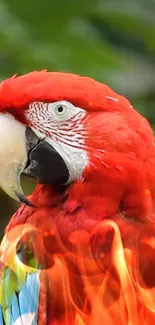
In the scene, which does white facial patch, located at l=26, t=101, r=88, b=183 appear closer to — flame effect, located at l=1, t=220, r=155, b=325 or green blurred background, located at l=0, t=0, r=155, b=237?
flame effect, located at l=1, t=220, r=155, b=325

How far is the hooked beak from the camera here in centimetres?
91

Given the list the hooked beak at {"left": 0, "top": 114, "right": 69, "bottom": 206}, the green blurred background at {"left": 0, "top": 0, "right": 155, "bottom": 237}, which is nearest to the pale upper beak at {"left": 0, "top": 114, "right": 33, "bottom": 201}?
the hooked beak at {"left": 0, "top": 114, "right": 69, "bottom": 206}

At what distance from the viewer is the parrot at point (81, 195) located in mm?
902

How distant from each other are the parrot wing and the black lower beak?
8cm

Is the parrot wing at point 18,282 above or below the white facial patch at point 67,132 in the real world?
below

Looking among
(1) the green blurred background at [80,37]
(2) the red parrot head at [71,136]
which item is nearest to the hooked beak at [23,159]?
(2) the red parrot head at [71,136]

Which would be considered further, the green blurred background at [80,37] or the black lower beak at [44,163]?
the green blurred background at [80,37]

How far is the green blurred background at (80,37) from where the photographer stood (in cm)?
149

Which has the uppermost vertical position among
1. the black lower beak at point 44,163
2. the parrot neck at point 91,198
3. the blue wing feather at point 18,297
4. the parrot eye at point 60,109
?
the parrot eye at point 60,109

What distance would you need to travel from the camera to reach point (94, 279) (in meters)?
0.91

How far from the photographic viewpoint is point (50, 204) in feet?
3.19

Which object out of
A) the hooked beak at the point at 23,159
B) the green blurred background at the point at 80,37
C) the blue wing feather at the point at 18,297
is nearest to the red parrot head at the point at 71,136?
the hooked beak at the point at 23,159

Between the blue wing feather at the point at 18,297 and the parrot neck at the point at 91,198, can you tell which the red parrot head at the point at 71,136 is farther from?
the blue wing feather at the point at 18,297

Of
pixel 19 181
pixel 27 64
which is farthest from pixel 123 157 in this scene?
pixel 27 64
